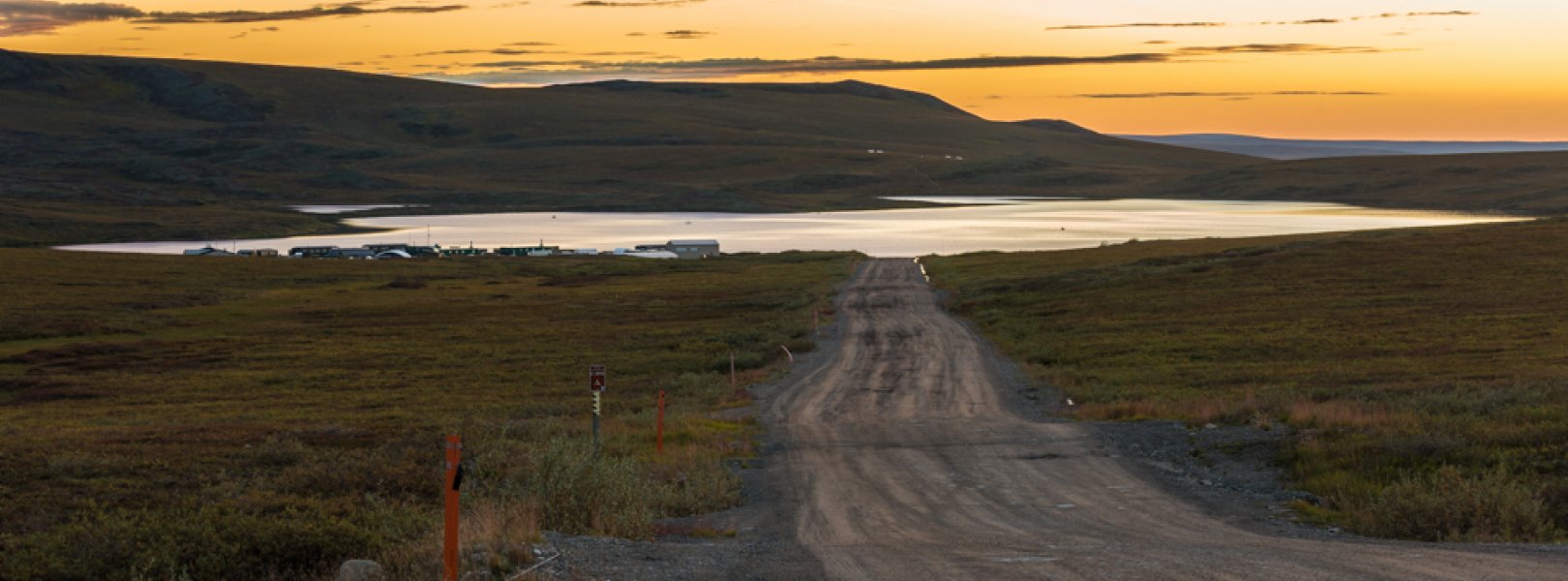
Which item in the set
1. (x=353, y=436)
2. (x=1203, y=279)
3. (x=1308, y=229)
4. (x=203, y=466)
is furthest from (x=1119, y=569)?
(x=1308, y=229)

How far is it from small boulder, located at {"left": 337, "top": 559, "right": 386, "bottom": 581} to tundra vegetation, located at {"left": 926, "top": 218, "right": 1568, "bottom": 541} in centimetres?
1210

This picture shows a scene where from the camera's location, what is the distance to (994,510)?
19.6 meters

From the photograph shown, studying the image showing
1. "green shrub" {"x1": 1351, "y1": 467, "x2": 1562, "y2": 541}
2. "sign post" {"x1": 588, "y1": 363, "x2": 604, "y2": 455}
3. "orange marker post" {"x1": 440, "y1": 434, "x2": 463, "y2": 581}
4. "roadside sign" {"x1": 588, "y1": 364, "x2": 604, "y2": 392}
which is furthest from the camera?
"roadside sign" {"x1": 588, "y1": 364, "x2": 604, "y2": 392}

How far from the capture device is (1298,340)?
50.1 meters

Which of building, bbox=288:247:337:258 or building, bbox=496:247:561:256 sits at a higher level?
building, bbox=496:247:561:256

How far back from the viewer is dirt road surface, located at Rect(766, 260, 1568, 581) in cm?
1416

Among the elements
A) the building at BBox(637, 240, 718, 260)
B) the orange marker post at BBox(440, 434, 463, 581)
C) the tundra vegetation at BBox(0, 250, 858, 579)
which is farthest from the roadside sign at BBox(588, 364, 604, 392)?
the building at BBox(637, 240, 718, 260)

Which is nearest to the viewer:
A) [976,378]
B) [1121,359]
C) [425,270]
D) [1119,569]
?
[1119,569]

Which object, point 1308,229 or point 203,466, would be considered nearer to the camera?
point 203,466

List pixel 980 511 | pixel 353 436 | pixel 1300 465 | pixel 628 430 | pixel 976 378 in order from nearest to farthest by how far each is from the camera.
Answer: pixel 980 511
pixel 1300 465
pixel 628 430
pixel 353 436
pixel 976 378

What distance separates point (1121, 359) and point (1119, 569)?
33.4m

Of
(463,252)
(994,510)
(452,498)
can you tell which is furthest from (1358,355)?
(463,252)

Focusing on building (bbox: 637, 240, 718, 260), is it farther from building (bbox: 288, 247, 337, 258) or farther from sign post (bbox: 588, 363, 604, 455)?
sign post (bbox: 588, 363, 604, 455)

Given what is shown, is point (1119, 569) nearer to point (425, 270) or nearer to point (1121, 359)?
point (1121, 359)
